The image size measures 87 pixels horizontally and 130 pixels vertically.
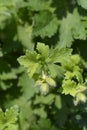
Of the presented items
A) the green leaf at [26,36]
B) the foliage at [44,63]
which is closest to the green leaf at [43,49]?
the foliage at [44,63]

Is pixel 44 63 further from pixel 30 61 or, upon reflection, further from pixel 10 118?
pixel 10 118

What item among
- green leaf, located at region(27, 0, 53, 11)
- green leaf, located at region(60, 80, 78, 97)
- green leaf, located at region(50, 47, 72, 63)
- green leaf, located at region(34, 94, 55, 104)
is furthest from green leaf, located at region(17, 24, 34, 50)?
green leaf, located at region(60, 80, 78, 97)

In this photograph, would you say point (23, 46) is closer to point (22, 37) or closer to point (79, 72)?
point (22, 37)

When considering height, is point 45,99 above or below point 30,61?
below

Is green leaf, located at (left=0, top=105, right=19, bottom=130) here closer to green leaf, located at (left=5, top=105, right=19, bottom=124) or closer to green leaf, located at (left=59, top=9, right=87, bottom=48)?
green leaf, located at (left=5, top=105, right=19, bottom=124)

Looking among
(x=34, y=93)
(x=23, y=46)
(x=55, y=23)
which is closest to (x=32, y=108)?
(x=34, y=93)

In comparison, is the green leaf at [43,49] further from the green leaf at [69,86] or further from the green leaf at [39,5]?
the green leaf at [39,5]

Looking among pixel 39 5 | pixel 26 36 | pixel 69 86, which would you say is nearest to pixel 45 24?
pixel 39 5
